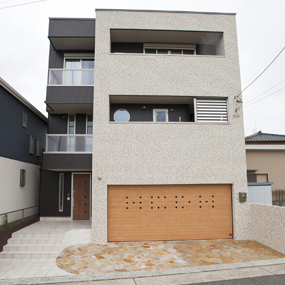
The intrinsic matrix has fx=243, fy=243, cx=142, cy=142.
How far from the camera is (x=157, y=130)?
9.40 metres

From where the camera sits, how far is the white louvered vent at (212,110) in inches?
385

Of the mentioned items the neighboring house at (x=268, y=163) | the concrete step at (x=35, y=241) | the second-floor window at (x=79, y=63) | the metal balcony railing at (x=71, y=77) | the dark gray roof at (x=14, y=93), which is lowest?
the concrete step at (x=35, y=241)

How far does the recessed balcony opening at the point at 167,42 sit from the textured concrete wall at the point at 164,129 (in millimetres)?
365

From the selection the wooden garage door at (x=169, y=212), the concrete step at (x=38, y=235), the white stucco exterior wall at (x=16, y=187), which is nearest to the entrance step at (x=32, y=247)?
the concrete step at (x=38, y=235)

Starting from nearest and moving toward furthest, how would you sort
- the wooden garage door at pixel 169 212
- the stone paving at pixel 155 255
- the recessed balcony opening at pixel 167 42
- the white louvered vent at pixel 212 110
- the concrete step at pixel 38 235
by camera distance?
the stone paving at pixel 155 255
the concrete step at pixel 38 235
the wooden garage door at pixel 169 212
the white louvered vent at pixel 212 110
the recessed balcony opening at pixel 167 42

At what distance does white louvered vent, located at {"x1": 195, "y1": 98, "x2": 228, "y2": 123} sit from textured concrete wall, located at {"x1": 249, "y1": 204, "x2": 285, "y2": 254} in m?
3.60

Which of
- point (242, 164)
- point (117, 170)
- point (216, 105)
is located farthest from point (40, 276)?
point (216, 105)

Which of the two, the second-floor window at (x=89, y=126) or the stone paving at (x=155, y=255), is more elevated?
the second-floor window at (x=89, y=126)

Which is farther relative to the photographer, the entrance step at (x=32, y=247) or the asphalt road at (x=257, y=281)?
the entrance step at (x=32, y=247)

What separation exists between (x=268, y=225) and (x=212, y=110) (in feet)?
15.2

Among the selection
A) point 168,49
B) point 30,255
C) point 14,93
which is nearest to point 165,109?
point 168,49

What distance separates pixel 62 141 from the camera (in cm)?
1060

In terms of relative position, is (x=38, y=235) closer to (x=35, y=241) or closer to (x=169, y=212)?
(x=35, y=241)

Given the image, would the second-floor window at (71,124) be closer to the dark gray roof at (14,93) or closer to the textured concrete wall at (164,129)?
the dark gray roof at (14,93)
